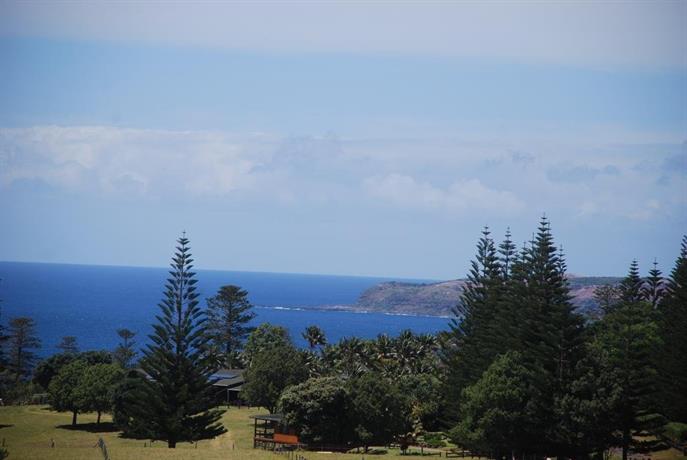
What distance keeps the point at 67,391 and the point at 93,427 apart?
2814mm

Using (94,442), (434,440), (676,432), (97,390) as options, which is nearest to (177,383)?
(94,442)

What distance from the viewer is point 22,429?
4775cm

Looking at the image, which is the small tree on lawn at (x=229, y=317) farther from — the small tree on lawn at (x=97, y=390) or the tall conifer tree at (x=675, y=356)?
the tall conifer tree at (x=675, y=356)

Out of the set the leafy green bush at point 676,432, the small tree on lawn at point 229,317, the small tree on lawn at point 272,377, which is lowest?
the leafy green bush at point 676,432

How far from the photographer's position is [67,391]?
170 feet

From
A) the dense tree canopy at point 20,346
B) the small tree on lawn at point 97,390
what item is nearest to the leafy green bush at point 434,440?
the small tree on lawn at point 97,390

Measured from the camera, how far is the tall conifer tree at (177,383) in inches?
1702

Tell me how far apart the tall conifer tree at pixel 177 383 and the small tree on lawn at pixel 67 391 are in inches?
346

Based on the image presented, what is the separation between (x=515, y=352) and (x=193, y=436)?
17687 mm

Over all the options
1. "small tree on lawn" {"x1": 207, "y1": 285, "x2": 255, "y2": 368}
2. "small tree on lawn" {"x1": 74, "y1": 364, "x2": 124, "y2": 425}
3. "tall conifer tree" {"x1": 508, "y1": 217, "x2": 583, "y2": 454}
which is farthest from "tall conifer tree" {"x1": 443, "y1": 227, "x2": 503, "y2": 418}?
"small tree on lawn" {"x1": 207, "y1": 285, "x2": 255, "y2": 368}

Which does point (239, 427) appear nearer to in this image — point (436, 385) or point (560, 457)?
point (436, 385)

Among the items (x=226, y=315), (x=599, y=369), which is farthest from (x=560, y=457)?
(x=226, y=315)

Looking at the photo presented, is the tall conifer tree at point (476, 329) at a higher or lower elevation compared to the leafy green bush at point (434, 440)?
higher

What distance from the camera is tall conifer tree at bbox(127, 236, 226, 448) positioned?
4322cm
